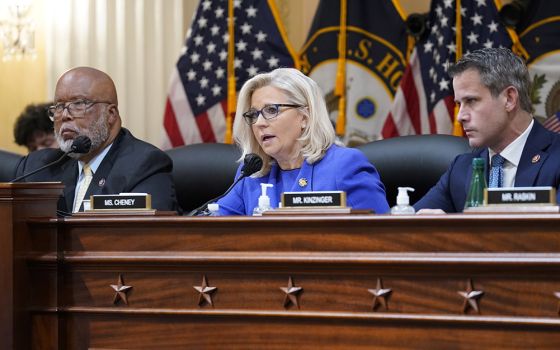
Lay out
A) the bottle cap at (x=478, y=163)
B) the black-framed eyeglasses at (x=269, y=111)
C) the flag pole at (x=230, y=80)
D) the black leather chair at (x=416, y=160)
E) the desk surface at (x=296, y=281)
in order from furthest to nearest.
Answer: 1. the flag pole at (x=230, y=80)
2. the black leather chair at (x=416, y=160)
3. the black-framed eyeglasses at (x=269, y=111)
4. the bottle cap at (x=478, y=163)
5. the desk surface at (x=296, y=281)

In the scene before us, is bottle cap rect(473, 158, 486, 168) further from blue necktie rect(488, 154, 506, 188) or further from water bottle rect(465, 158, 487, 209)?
blue necktie rect(488, 154, 506, 188)

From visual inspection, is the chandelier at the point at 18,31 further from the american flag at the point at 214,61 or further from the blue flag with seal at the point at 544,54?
the blue flag with seal at the point at 544,54

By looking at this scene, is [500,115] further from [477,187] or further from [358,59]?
[358,59]

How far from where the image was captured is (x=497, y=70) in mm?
3393

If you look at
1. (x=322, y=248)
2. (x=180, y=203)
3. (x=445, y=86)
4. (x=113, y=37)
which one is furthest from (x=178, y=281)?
(x=113, y=37)

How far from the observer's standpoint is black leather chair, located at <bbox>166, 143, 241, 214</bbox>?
429 cm

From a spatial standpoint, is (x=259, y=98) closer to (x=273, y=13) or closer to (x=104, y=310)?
(x=104, y=310)

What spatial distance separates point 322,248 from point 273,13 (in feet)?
11.8

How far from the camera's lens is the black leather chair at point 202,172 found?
169 inches

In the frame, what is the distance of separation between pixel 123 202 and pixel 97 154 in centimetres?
123

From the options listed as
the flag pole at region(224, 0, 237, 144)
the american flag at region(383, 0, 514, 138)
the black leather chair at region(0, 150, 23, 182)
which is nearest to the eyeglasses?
the black leather chair at region(0, 150, 23, 182)

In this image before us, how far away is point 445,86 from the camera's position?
5.28 metres

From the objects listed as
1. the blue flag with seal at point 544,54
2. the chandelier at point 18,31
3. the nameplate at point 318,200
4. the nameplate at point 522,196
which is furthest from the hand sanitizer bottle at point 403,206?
the chandelier at point 18,31

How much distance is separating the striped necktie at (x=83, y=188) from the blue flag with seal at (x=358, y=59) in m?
1.96
